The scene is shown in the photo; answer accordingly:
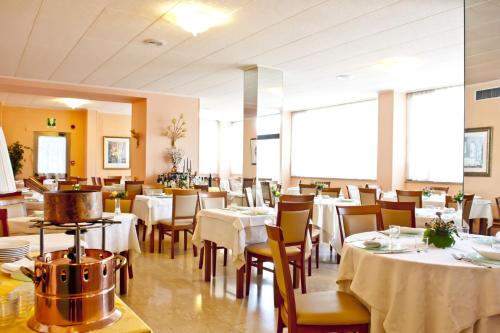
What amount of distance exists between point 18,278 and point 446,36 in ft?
17.9

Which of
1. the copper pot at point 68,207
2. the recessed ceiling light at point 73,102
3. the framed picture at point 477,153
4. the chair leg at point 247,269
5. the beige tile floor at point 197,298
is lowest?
the beige tile floor at point 197,298

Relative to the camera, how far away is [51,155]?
42.6ft

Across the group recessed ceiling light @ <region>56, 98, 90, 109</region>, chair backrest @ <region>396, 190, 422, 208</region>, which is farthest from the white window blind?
chair backrest @ <region>396, 190, 422, 208</region>

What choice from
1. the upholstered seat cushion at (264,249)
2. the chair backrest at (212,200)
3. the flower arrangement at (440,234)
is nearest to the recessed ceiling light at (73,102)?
the chair backrest at (212,200)

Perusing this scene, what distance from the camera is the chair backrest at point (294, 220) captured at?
3988mm

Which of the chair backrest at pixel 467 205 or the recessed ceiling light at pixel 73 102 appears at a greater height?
the recessed ceiling light at pixel 73 102

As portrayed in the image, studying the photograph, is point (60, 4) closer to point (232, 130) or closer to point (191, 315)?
point (191, 315)

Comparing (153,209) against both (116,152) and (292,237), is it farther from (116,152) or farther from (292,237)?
(116,152)

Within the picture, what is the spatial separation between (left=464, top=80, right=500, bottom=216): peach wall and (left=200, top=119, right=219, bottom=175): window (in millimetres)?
12251

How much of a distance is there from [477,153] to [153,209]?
4.39 meters

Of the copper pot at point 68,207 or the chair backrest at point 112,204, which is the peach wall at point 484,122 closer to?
the chair backrest at point 112,204

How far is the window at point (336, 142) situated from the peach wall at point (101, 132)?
5534 mm

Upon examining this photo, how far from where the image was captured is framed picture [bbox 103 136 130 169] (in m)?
13.5

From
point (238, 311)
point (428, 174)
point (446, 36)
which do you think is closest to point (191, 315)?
point (238, 311)
